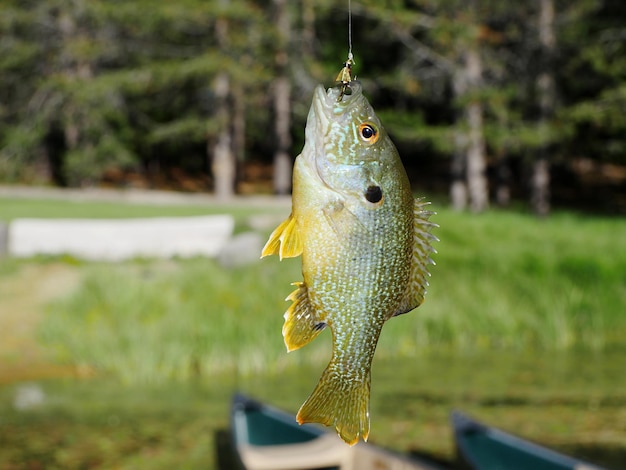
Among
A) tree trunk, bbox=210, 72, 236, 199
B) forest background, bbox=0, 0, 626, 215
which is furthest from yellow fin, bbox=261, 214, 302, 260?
tree trunk, bbox=210, 72, 236, 199

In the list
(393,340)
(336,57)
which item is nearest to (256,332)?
(393,340)

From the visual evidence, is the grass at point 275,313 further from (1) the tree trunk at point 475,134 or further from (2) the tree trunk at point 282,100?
(2) the tree trunk at point 282,100

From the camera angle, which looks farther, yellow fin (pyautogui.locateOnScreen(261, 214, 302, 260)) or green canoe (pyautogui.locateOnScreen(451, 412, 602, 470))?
green canoe (pyautogui.locateOnScreen(451, 412, 602, 470))

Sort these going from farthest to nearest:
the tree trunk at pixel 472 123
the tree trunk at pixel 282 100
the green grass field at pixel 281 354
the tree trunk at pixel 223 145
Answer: the tree trunk at pixel 223 145 → the tree trunk at pixel 282 100 → the tree trunk at pixel 472 123 → the green grass field at pixel 281 354

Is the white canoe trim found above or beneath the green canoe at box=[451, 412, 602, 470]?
above

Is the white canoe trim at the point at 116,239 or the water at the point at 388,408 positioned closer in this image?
the water at the point at 388,408

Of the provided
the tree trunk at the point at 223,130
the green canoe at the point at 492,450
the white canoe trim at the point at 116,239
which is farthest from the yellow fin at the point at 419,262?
the tree trunk at the point at 223,130

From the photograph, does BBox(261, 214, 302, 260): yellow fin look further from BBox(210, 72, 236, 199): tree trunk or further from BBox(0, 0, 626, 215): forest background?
BBox(210, 72, 236, 199): tree trunk
